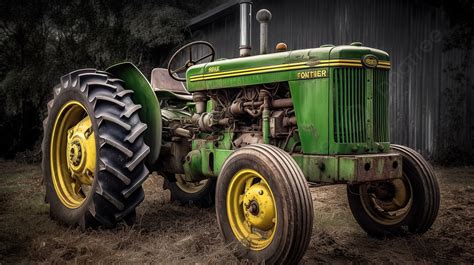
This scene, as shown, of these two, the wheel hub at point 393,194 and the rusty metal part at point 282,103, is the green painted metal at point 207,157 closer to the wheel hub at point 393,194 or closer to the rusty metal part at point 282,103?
the rusty metal part at point 282,103

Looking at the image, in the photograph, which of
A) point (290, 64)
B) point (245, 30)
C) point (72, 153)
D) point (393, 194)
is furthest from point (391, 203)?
point (72, 153)

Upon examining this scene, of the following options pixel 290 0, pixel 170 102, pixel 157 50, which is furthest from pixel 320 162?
pixel 157 50

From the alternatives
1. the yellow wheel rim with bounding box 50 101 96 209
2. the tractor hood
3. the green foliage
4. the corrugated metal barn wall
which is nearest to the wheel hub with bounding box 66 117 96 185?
the yellow wheel rim with bounding box 50 101 96 209

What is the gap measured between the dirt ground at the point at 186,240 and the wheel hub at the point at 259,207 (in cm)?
30

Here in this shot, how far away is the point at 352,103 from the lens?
10.5 ft

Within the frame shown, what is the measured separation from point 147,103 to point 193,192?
1344 millimetres

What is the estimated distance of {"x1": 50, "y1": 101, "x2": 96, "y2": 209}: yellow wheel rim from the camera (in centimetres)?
407

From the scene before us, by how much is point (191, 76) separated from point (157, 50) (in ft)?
31.2

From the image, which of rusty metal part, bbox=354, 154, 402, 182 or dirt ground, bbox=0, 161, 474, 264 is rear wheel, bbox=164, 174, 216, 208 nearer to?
dirt ground, bbox=0, 161, 474, 264

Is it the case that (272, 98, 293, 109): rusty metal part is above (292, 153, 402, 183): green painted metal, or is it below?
above

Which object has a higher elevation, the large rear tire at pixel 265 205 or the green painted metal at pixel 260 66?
the green painted metal at pixel 260 66

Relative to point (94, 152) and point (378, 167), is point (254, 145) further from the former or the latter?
point (94, 152)

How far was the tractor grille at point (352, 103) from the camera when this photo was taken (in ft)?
10.4

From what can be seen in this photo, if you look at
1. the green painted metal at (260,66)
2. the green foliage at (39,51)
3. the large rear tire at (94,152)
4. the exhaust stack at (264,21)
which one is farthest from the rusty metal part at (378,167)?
the green foliage at (39,51)
